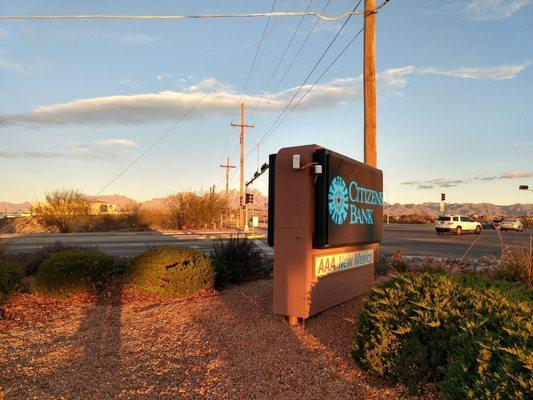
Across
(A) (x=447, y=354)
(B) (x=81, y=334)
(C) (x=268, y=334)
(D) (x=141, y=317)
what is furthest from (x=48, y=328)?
(A) (x=447, y=354)

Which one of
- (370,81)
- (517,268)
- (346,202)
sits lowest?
(517,268)

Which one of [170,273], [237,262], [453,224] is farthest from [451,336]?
[453,224]

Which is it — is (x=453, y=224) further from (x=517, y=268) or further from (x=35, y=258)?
(x=35, y=258)

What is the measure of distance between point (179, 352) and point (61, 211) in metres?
36.3

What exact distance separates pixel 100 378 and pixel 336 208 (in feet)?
11.8

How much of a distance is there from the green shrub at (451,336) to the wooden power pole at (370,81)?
22.1 ft

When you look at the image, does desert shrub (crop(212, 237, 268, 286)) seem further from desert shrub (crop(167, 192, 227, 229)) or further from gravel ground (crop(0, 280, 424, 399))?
desert shrub (crop(167, 192, 227, 229))

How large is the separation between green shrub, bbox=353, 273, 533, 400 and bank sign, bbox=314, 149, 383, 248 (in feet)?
4.97

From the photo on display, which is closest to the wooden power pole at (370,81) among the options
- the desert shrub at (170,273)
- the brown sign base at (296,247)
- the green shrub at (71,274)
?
the desert shrub at (170,273)

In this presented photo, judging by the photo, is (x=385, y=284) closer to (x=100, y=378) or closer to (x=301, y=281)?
(x=301, y=281)

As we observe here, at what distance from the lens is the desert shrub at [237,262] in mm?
9656

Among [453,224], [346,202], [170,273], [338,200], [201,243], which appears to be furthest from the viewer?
[453,224]

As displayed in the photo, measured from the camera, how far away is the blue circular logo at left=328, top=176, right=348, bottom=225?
647 centimetres

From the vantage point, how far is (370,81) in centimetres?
1173
